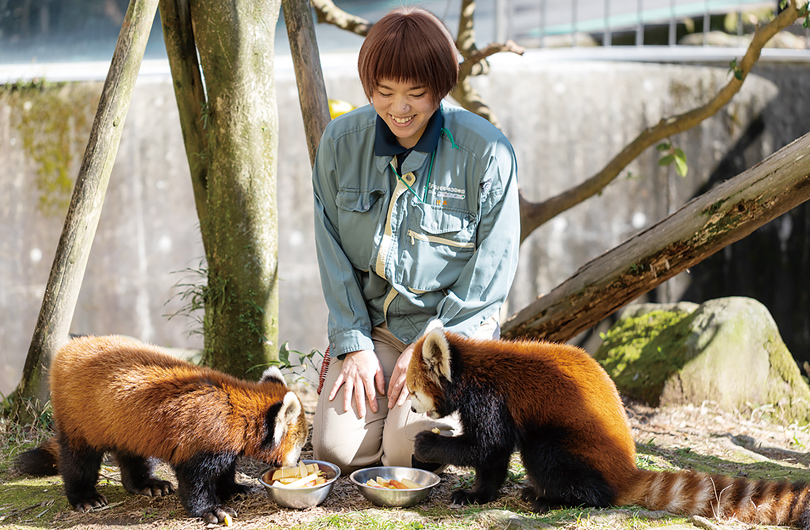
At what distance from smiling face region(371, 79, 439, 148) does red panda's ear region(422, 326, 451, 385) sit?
87 centimetres

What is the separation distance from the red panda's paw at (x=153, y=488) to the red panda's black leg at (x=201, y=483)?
0.37 metres

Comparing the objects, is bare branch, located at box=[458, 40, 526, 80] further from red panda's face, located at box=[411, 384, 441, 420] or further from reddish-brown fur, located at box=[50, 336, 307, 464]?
reddish-brown fur, located at box=[50, 336, 307, 464]

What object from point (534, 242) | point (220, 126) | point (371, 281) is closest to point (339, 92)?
point (534, 242)

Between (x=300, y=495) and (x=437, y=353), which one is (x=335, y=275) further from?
(x=300, y=495)

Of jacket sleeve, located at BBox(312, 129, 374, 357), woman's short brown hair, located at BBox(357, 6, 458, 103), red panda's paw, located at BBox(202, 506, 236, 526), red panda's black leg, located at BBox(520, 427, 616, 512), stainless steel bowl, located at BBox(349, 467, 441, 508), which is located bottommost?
red panda's paw, located at BBox(202, 506, 236, 526)

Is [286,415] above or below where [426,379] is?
below

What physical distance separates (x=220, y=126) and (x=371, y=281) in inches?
52.5

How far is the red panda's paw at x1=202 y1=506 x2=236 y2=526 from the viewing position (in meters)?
2.57

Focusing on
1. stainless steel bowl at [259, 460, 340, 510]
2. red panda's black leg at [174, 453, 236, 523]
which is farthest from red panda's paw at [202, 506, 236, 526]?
stainless steel bowl at [259, 460, 340, 510]

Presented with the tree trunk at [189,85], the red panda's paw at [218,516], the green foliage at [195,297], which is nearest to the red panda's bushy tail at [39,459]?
the green foliage at [195,297]

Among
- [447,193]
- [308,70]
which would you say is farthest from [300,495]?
[308,70]

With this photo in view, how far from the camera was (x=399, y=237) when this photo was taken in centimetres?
298

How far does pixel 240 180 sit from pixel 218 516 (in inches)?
71.1

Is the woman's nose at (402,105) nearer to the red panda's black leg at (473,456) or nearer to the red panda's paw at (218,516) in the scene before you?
the red panda's black leg at (473,456)
